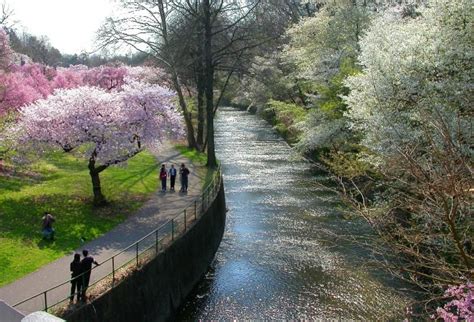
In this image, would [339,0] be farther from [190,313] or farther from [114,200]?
[190,313]

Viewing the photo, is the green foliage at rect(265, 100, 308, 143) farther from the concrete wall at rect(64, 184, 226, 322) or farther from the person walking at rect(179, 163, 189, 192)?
the concrete wall at rect(64, 184, 226, 322)

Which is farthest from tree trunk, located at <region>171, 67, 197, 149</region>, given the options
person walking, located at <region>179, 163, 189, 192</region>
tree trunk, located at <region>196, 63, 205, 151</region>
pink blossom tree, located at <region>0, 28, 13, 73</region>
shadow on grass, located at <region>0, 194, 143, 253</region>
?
shadow on grass, located at <region>0, 194, 143, 253</region>

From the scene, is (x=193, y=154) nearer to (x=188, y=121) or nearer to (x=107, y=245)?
(x=188, y=121)

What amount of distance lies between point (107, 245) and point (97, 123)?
215 inches

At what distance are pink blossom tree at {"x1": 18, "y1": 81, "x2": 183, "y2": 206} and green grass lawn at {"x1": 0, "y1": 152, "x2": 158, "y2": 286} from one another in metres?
1.33

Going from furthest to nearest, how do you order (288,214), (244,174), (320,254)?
(244,174) → (288,214) → (320,254)

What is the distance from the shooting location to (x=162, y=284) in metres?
14.4

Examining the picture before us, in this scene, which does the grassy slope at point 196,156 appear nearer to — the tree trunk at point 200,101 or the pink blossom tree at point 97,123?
the tree trunk at point 200,101

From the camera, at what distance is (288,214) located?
2455 centimetres

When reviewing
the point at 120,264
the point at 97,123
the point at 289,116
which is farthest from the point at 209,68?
the point at 289,116

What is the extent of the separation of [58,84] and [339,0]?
2885cm

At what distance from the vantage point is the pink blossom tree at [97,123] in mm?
18875

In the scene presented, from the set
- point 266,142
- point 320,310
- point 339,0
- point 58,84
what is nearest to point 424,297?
point 320,310

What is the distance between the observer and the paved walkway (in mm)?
→ 11867
